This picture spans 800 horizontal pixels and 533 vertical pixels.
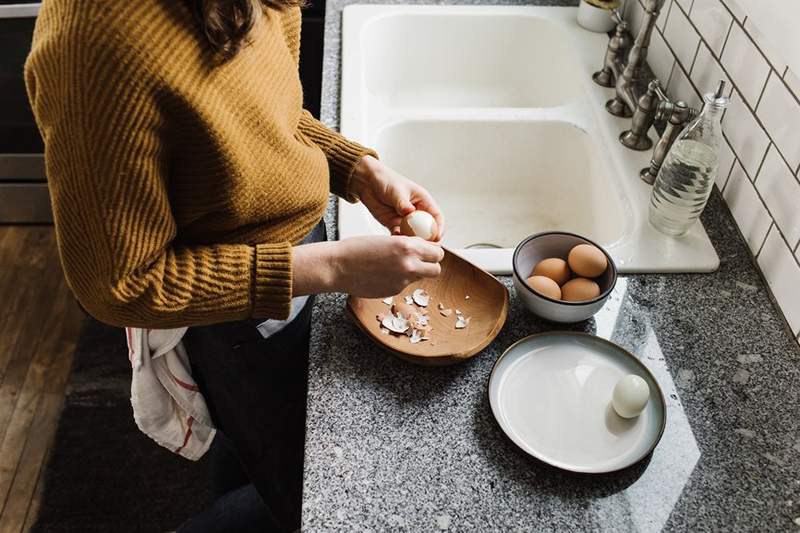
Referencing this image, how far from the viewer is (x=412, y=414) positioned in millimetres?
845

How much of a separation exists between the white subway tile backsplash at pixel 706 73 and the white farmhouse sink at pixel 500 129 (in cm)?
14

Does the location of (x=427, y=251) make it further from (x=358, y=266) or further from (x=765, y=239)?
(x=765, y=239)

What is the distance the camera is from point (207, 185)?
730mm

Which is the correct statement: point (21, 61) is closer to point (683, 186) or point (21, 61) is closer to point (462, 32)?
point (462, 32)

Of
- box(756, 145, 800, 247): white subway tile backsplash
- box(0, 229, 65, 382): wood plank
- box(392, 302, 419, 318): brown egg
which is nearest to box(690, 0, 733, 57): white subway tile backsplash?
box(756, 145, 800, 247): white subway tile backsplash

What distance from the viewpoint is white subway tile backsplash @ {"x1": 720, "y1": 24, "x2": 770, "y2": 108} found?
1.02 m

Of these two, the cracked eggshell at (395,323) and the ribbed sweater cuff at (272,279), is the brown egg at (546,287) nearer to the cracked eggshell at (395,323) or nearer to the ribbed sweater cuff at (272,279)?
the cracked eggshell at (395,323)

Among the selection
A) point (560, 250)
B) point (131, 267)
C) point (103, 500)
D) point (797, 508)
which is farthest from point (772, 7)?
point (103, 500)

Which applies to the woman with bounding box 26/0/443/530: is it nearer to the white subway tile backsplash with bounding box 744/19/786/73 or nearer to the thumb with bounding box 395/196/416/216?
A: the thumb with bounding box 395/196/416/216

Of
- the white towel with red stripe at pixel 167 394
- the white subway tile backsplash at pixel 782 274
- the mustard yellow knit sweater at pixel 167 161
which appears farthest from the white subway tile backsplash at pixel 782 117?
the white towel with red stripe at pixel 167 394

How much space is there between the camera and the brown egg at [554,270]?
97cm

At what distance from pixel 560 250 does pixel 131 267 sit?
562 mm

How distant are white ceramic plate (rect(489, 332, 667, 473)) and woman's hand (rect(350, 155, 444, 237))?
0.75ft

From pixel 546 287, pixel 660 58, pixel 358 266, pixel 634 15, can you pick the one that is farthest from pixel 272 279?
pixel 634 15
